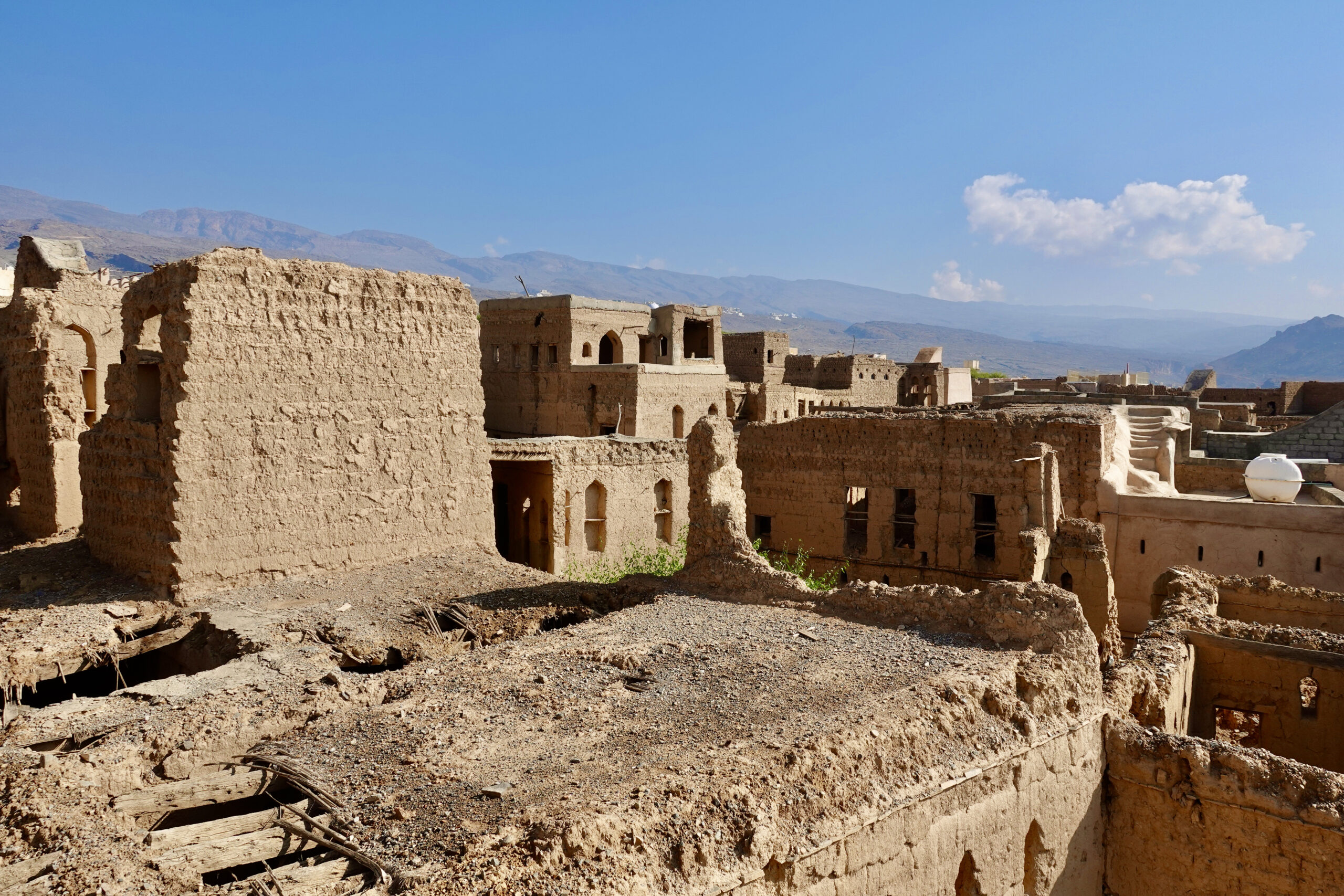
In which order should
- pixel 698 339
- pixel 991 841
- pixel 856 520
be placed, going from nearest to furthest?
pixel 991 841, pixel 856 520, pixel 698 339

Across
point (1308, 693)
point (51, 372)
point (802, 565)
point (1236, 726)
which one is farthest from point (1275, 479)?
point (51, 372)

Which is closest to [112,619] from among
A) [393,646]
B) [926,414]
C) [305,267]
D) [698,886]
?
[393,646]

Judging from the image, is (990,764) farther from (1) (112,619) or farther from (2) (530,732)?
(1) (112,619)

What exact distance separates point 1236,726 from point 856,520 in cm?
760

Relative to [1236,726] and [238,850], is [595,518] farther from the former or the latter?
[238,850]

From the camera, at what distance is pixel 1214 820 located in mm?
8773

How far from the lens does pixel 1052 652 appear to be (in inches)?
362

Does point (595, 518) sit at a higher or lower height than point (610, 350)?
lower

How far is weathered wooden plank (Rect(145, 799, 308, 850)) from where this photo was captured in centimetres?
626

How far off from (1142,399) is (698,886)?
26010mm

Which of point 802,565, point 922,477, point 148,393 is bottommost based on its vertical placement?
point 802,565

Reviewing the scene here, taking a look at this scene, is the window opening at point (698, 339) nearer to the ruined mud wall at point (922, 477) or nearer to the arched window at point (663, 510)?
the arched window at point (663, 510)

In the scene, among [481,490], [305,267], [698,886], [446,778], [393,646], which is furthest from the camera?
[481,490]

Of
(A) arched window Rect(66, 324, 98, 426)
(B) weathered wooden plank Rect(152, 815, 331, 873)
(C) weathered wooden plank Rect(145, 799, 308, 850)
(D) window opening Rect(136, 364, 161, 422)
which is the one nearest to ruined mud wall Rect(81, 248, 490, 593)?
(D) window opening Rect(136, 364, 161, 422)
